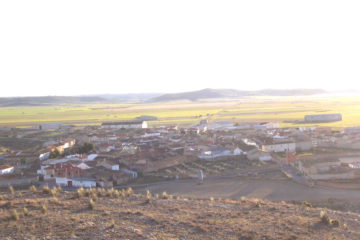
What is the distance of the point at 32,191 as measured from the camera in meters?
13.1

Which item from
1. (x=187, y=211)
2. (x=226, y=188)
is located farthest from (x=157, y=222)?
(x=226, y=188)

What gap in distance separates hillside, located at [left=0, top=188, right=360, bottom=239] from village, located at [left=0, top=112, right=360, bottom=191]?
717cm

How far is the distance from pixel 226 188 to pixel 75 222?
384 inches

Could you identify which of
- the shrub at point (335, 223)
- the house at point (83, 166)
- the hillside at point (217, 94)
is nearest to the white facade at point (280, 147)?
the house at point (83, 166)

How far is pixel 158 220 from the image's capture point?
30.8 feet

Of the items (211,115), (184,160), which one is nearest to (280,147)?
(184,160)

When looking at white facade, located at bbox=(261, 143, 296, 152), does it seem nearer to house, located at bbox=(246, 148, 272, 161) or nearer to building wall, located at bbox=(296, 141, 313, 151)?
building wall, located at bbox=(296, 141, 313, 151)

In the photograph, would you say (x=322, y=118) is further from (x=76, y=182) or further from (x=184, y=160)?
(x=76, y=182)

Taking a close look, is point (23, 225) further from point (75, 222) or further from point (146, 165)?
point (146, 165)

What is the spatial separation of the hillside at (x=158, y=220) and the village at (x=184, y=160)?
7171 millimetres

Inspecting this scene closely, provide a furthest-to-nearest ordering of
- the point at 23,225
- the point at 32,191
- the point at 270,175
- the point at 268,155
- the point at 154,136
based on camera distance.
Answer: the point at 154,136
the point at 268,155
the point at 270,175
the point at 32,191
the point at 23,225

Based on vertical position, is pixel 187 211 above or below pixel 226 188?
above

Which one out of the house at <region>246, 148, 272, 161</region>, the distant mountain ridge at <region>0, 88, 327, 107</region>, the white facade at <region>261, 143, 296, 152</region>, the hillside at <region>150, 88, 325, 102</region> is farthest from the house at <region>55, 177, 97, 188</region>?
the hillside at <region>150, 88, 325, 102</region>

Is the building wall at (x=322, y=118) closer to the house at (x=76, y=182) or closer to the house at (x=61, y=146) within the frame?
the house at (x=61, y=146)
